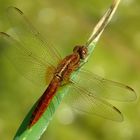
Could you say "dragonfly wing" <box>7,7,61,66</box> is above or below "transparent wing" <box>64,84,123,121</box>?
above

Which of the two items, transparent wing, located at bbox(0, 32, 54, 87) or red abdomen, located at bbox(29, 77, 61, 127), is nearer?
red abdomen, located at bbox(29, 77, 61, 127)

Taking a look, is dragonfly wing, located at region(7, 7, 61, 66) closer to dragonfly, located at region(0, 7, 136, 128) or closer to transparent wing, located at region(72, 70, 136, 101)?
dragonfly, located at region(0, 7, 136, 128)

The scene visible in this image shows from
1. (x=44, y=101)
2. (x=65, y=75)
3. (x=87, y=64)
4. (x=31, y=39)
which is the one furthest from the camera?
(x=87, y=64)

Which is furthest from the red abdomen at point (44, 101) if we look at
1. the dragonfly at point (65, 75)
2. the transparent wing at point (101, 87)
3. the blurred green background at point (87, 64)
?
the blurred green background at point (87, 64)

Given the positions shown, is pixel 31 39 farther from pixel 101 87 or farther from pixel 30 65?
pixel 101 87

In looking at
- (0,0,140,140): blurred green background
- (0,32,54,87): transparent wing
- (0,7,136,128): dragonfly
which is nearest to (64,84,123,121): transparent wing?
(0,7,136,128): dragonfly

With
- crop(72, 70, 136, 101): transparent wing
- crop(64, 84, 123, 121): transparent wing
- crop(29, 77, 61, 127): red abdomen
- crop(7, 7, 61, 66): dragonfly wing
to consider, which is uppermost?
crop(7, 7, 61, 66): dragonfly wing

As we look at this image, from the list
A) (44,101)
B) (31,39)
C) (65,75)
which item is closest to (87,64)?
(31,39)
